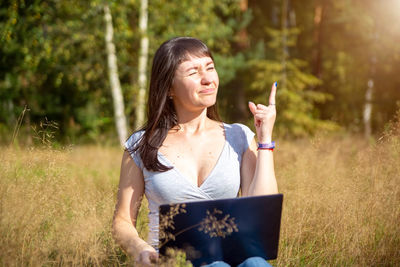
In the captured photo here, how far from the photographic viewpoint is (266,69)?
12.9 metres

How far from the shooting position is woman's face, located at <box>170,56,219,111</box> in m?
2.23

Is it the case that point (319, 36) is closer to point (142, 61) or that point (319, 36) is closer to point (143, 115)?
point (142, 61)

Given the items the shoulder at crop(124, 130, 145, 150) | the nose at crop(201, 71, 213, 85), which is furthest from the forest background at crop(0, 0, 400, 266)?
the nose at crop(201, 71, 213, 85)

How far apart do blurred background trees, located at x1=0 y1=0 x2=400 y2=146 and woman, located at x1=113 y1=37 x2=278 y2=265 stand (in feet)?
10.9

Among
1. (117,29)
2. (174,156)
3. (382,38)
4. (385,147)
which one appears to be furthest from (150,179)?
(382,38)

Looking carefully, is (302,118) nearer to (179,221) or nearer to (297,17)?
(297,17)

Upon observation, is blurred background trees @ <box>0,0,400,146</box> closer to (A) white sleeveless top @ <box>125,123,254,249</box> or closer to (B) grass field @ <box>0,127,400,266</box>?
(B) grass field @ <box>0,127,400,266</box>

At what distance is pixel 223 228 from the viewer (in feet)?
5.68

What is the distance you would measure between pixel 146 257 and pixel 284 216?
1398 mm

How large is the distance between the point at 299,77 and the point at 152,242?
1130cm

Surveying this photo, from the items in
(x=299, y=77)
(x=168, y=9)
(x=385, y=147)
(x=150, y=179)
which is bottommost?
(x=150, y=179)

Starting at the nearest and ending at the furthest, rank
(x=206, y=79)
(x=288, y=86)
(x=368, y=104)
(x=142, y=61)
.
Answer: (x=206, y=79) → (x=142, y=61) → (x=288, y=86) → (x=368, y=104)

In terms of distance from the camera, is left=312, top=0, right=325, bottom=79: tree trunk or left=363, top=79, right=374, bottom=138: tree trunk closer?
left=363, top=79, right=374, bottom=138: tree trunk

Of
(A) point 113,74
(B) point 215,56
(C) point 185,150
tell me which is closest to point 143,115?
(A) point 113,74
